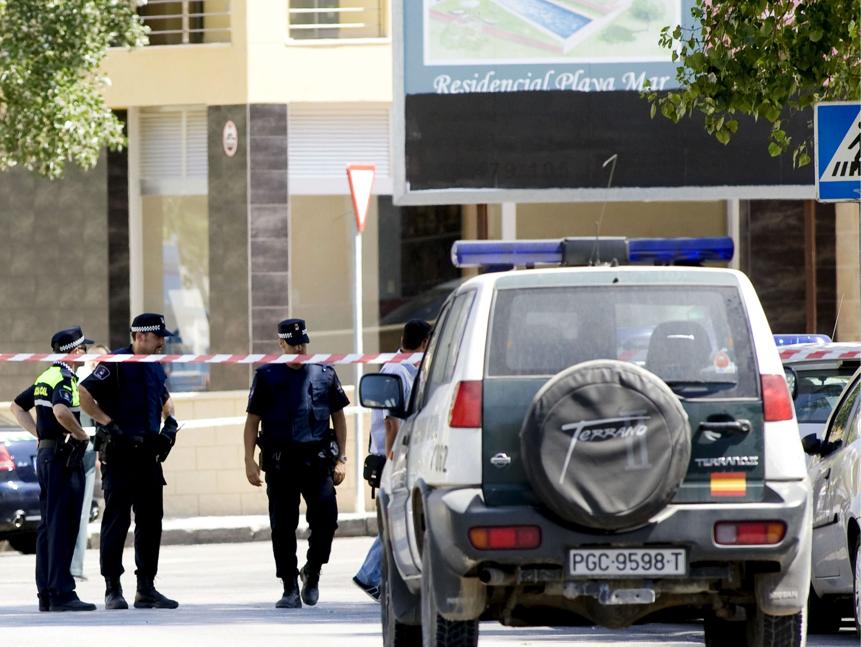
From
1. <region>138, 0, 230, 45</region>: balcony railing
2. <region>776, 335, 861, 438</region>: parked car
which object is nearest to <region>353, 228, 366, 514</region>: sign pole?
<region>138, 0, 230, 45</region>: balcony railing

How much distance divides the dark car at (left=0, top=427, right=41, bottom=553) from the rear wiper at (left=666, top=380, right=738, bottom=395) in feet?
37.6

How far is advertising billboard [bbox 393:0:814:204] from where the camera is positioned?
19.4m

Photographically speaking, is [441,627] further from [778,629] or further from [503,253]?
[503,253]

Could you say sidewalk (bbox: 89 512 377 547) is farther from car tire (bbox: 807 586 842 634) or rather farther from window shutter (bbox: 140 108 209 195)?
car tire (bbox: 807 586 842 634)

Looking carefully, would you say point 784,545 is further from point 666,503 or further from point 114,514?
point 114,514

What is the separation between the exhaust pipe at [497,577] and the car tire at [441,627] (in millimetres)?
230

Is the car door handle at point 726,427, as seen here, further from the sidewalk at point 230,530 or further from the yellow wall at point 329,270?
the yellow wall at point 329,270

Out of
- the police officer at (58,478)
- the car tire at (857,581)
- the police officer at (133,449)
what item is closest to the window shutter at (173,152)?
the police officer at (58,478)

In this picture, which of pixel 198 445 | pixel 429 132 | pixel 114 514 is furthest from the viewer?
pixel 198 445

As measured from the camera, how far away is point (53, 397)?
45.6 ft

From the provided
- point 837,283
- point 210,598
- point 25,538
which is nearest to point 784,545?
point 210,598

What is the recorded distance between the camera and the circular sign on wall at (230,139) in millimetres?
25266

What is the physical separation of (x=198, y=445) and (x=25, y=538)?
2.30 m

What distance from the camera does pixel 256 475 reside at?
1384cm
